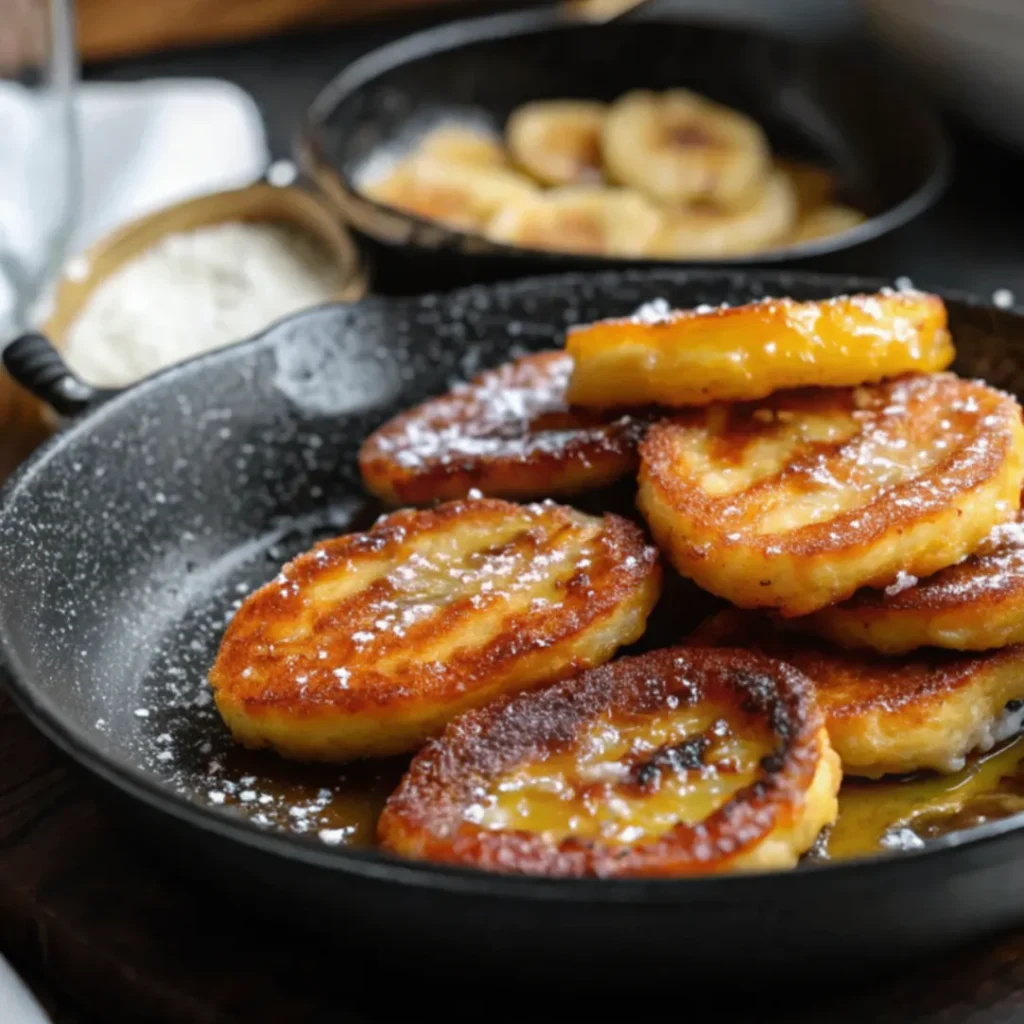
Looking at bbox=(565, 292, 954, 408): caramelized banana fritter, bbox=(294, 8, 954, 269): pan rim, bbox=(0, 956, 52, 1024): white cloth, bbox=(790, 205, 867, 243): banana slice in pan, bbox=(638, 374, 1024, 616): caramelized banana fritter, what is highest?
bbox=(565, 292, 954, 408): caramelized banana fritter

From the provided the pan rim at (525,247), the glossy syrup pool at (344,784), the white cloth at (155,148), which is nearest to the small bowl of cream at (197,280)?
the pan rim at (525,247)

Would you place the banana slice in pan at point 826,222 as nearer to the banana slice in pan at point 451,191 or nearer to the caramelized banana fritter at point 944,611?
the banana slice in pan at point 451,191

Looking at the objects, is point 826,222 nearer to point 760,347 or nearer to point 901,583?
point 760,347

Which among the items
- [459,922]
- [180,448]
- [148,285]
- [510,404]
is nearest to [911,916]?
[459,922]

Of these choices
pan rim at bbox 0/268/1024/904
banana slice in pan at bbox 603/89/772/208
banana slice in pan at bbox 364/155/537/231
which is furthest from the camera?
banana slice in pan at bbox 603/89/772/208

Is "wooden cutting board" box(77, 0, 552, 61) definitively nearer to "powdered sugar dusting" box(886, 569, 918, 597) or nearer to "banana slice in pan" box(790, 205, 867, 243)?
"banana slice in pan" box(790, 205, 867, 243)

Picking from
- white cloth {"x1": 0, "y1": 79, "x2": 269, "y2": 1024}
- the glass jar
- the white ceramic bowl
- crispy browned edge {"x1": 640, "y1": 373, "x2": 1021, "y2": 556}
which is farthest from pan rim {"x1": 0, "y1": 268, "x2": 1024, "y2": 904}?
the white ceramic bowl

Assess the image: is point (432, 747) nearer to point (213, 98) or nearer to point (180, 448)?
point (180, 448)
